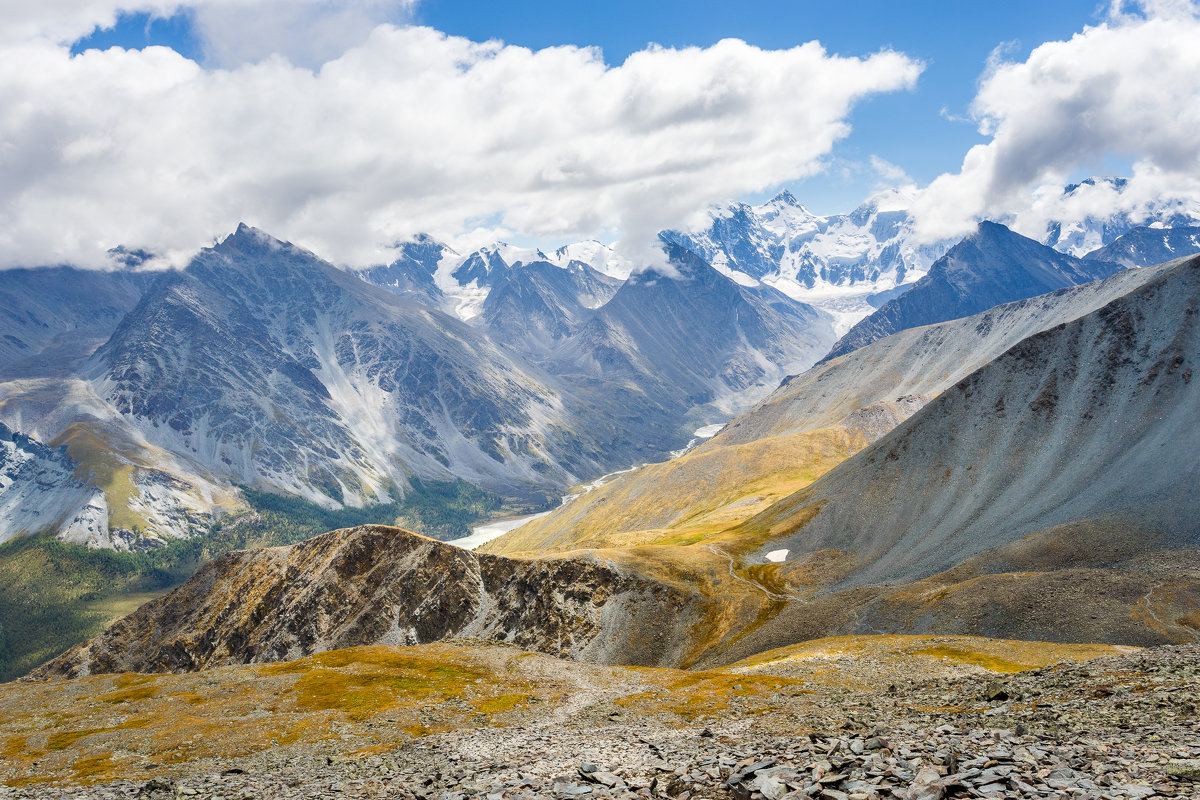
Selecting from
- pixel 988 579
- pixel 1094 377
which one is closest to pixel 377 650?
pixel 988 579

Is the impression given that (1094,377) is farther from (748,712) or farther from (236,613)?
(236,613)

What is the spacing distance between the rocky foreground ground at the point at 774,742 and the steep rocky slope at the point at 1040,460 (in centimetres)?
6125

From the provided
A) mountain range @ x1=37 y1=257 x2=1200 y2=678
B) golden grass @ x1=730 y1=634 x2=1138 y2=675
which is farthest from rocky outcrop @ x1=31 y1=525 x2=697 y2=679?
golden grass @ x1=730 y1=634 x2=1138 y2=675

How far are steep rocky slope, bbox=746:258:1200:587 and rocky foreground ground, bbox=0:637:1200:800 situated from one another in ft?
201

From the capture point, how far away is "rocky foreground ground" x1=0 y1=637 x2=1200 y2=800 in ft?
73.7

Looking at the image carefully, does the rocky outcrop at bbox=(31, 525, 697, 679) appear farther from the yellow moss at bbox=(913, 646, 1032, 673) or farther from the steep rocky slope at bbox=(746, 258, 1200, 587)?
the yellow moss at bbox=(913, 646, 1032, 673)

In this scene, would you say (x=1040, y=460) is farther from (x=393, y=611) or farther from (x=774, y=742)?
(x=393, y=611)

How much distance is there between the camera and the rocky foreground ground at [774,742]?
22.5 meters

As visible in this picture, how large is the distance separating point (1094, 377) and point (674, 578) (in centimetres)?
10987

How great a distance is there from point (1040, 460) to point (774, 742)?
139642 millimetres

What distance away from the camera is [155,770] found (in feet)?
161

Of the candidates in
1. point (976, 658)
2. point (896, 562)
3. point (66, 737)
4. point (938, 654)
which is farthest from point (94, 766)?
point (896, 562)

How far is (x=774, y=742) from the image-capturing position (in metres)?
33.2

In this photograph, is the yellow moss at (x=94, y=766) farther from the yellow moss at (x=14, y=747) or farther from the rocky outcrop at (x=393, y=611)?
the rocky outcrop at (x=393, y=611)
